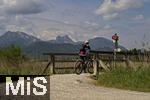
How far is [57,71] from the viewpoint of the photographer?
985 inches

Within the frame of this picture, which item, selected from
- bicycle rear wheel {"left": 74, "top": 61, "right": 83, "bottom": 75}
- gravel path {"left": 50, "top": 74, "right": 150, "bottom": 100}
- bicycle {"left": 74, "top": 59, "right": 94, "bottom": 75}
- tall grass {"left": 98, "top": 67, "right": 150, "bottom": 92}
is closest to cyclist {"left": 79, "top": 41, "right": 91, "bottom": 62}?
bicycle {"left": 74, "top": 59, "right": 94, "bottom": 75}

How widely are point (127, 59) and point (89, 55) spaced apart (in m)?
1.95

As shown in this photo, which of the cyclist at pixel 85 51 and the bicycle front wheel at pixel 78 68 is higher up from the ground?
the cyclist at pixel 85 51

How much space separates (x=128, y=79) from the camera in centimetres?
1820

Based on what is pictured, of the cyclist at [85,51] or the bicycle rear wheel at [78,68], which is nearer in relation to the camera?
the cyclist at [85,51]

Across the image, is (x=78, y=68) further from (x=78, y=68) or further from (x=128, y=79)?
(x=128, y=79)

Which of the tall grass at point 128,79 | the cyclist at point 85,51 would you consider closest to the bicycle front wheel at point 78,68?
the cyclist at point 85,51

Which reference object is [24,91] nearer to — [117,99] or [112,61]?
[117,99]

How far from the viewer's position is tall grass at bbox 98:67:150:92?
57.7ft

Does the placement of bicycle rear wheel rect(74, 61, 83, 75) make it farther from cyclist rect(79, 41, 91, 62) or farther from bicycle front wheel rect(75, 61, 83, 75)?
cyclist rect(79, 41, 91, 62)

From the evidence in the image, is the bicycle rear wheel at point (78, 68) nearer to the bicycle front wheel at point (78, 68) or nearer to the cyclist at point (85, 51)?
the bicycle front wheel at point (78, 68)

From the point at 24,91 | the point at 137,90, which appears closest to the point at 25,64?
the point at 137,90

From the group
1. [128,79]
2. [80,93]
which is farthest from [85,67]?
[80,93]

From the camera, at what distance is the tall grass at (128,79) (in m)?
17.6
